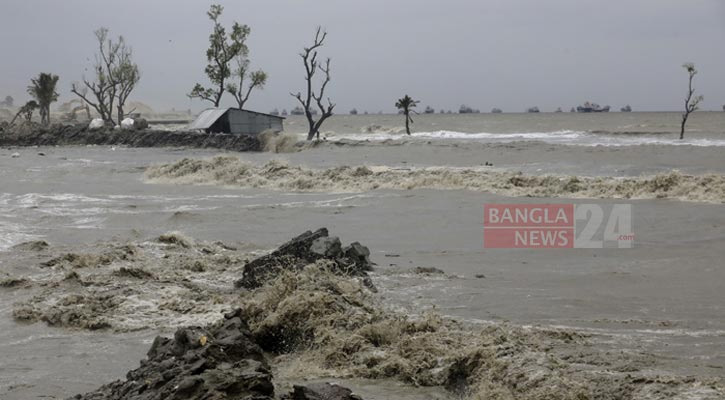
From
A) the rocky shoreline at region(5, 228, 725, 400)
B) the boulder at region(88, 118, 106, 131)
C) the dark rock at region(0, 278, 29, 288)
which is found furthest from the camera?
the boulder at region(88, 118, 106, 131)

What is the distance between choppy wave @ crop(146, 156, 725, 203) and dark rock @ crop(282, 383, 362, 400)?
1172 centimetres

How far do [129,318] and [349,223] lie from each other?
583 centimetres

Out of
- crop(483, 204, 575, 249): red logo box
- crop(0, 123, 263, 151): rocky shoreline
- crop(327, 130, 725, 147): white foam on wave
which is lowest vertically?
crop(483, 204, 575, 249): red logo box

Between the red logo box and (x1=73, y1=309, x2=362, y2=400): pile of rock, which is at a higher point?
(x1=73, y1=309, x2=362, y2=400): pile of rock

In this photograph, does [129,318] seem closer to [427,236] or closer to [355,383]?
[355,383]

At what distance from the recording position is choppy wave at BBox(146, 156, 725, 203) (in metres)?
15.0

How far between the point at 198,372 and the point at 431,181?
14155mm

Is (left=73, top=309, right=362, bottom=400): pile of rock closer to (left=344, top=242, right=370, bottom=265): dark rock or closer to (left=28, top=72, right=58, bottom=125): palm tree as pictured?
(left=344, top=242, right=370, bottom=265): dark rock

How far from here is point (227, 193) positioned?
696 inches

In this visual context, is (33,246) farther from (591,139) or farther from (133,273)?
(591,139)

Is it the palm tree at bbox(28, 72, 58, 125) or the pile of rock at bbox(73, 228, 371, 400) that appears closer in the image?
the pile of rock at bbox(73, 228, 371, 400)

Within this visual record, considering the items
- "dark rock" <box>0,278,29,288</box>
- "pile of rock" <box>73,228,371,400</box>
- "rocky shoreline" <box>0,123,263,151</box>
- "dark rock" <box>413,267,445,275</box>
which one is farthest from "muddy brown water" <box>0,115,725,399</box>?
"rocky shoreline" <box>0,123,263,151</box>

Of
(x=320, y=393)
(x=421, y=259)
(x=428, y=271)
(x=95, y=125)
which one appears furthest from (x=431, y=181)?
(x=95, y=125)

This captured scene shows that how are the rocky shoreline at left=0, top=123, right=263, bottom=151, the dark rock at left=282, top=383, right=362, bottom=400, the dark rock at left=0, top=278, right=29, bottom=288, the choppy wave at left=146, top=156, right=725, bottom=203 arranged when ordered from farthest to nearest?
the rocky shoreline at left=0, top=123, right=263, bottom=151 → the choppy wave at left=146, top=156, right=725, bottom=203 → the dark rock at left=0, top=278, right=29, bottom=288 → the dark rock at left=282, top=383, right=362, bottom=400
